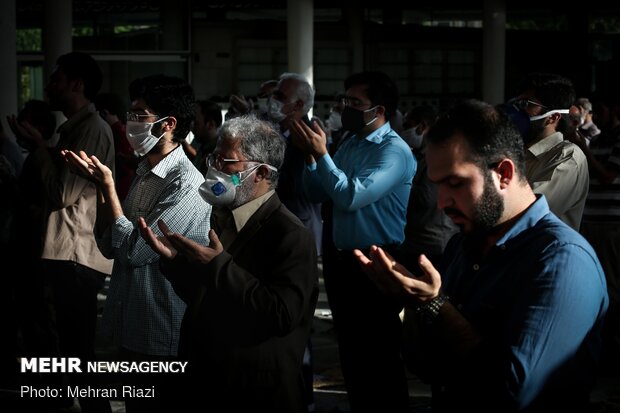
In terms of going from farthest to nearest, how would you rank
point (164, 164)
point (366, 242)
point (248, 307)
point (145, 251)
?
point (366, 242) → point (164, 164) → point (145, 251) → point (248, 307)

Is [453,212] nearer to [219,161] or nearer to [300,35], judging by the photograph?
[219,161]

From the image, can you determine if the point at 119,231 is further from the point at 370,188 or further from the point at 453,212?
the point at 453,212

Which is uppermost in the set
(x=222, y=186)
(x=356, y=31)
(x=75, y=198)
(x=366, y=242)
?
(x=356, y=31)

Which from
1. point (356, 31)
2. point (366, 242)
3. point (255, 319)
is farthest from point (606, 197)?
point (356, 31)

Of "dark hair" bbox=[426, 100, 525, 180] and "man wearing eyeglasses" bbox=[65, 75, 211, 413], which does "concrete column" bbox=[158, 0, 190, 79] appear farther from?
"dark hair" bbox=[426, 100, 525, 180]

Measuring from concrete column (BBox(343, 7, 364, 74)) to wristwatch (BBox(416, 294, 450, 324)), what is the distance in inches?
865

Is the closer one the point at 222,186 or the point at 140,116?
the point at 222,186

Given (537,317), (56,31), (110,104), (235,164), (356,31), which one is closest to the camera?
(537,317)

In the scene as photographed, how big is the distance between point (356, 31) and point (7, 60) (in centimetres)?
1249

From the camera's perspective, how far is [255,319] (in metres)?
3.57

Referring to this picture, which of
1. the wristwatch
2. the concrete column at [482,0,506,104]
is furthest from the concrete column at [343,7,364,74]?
the wristwatch

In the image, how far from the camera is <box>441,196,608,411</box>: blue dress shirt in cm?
250

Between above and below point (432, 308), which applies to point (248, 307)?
below

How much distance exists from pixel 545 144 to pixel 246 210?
7.13 ft
